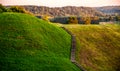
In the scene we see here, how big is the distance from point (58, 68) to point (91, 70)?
626cm

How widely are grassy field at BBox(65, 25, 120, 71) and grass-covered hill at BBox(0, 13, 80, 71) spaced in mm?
2532

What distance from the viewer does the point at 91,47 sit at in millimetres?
41906

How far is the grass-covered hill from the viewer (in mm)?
30052

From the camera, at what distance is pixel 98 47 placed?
43.0m

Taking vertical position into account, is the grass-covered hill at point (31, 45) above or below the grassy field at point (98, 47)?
above

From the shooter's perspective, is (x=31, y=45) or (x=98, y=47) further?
(x=98, y=47)

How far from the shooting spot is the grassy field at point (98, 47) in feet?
123

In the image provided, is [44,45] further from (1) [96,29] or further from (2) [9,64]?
(1) [96,29]

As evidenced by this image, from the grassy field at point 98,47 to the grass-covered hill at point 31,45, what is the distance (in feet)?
8.31

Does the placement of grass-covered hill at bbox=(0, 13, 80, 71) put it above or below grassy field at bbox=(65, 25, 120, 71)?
above

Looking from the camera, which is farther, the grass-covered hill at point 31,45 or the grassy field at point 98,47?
the grassy field at point 98,47

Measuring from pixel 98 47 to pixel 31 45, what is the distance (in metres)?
12.8

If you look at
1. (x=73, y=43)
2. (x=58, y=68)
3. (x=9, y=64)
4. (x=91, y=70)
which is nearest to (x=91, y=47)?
(x=73, y=43)

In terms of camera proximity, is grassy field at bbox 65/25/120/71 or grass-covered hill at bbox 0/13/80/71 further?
grassy field at bbox 65/25/120/71
